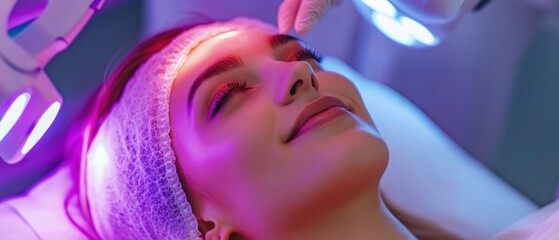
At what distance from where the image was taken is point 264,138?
3.63ft

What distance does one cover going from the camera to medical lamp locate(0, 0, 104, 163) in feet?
3.49

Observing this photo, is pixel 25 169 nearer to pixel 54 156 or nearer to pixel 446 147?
pixel 54 156

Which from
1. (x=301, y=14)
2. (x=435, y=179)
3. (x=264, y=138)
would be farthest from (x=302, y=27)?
(x=435, y=179)

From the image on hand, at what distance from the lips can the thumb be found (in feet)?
0.91

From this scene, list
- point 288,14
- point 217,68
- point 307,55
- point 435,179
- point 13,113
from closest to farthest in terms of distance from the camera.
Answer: point 13,113 < point 217,68 < point 307,55 < point 288,14 < point 435,179

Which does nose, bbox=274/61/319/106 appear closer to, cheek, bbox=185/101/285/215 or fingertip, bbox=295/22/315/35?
cheek, bbox=185/101/285/215

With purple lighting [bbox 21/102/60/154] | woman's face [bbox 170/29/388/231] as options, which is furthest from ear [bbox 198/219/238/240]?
purple lighting [bbox 21/102/60/154]

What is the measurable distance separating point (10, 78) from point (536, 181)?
128 cm

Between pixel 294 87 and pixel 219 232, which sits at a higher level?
pixel 294 87

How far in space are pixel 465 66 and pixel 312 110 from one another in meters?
0.78

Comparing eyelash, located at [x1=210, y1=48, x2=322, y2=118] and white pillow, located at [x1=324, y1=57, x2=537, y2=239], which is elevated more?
eyelash, located at [x1=210, y1=48, x2=322, y2=118]

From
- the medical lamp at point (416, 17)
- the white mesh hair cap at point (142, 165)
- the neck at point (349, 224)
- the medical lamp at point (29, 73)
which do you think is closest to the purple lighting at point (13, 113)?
the medical lamp at point (29, 73)

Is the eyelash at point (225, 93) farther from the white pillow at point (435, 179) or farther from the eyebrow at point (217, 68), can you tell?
the white pillow at point (435, 179)

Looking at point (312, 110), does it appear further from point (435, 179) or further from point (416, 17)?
point (435, 179)
